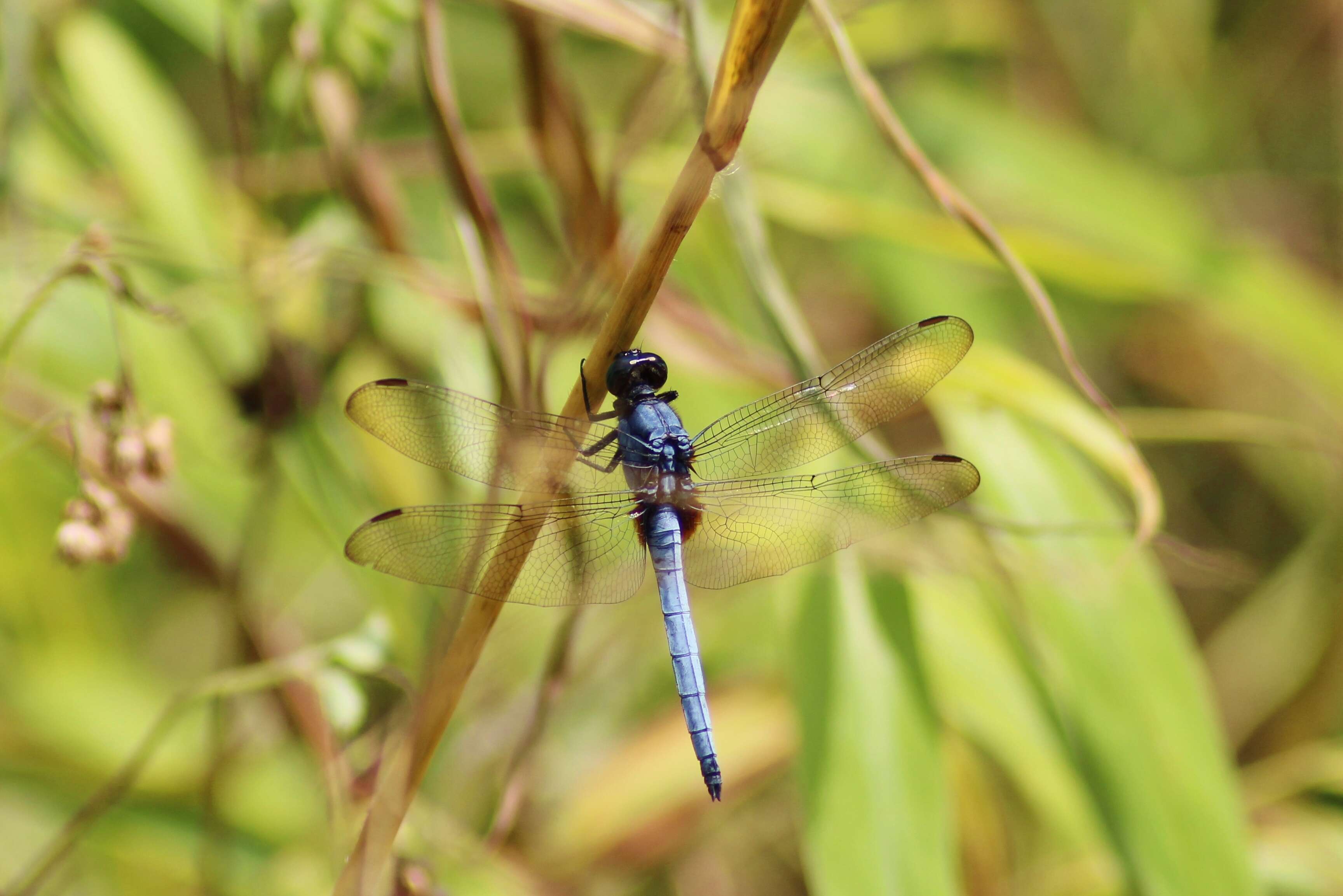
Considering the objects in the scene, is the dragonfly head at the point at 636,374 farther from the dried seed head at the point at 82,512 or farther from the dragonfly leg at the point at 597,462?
the dried seed head at the point at 82,512

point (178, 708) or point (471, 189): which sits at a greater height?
point (471, 189)

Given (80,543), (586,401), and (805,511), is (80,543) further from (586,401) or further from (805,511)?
(805,511)

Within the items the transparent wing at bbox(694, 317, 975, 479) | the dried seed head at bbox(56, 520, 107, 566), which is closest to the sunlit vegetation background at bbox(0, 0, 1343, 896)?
the dried seed head at bbox(56, 520, 107, 566)

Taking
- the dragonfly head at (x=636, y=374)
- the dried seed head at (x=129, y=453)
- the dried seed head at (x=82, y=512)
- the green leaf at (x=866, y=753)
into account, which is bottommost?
the green leaf at (x=866, y=753)

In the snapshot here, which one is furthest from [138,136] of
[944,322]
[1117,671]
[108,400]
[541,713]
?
[1117,671]

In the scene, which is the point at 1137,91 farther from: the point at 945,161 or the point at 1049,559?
the point at 1049,559

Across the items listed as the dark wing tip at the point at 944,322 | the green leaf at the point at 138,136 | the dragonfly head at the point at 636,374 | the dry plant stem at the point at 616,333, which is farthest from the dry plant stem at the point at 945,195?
the green leaf at the point at 138,136
